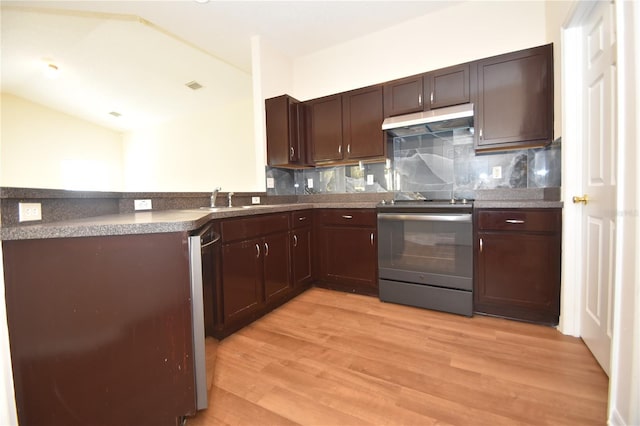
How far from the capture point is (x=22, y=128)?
502 cm

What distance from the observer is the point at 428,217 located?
225cm

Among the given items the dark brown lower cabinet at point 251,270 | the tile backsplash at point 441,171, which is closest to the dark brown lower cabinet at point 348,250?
the dark brown lower cabinet at point 251,270

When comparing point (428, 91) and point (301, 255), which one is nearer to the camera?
point (428, 91)

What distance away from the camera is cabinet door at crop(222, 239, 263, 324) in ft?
6.18

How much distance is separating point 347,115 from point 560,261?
7.41ft

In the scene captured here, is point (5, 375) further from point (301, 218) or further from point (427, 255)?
point (427, 255)

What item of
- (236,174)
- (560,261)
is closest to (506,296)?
(560,261)

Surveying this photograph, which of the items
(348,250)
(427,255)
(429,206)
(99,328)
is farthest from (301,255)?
(99,328)

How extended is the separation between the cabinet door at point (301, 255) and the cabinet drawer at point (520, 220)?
5.19 feet

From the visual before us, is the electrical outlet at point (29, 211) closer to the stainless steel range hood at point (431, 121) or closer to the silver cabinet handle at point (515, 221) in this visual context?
the stainless steel range hood at point (431, 121)

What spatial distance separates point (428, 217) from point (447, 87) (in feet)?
4.01

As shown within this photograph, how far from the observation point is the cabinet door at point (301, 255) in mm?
2617

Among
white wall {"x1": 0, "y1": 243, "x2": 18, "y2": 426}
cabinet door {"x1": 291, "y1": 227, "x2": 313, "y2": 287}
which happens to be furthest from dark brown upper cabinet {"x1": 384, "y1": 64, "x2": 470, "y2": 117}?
white wall {"x1": 0, "y1": 243, "x2": 18, "y2": 426}

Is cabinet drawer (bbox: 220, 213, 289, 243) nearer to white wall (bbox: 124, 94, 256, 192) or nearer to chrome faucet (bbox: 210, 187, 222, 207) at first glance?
chrome faucet (bbox: 210, 187, 222, 207)
